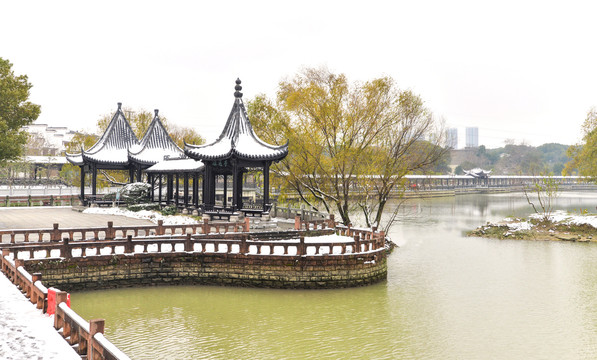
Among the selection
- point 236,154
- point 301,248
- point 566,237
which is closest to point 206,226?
point 301,248

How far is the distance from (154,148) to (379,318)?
104 feet

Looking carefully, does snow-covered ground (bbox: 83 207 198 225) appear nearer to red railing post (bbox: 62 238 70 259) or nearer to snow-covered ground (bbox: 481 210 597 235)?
red railing post (bbox: 62 238 70 259)

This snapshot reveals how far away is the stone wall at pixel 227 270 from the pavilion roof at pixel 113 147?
2384cm

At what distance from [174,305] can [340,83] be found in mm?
19711

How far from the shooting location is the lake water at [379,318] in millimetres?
14281

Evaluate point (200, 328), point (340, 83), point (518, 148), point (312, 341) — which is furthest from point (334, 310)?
point (518, 148)

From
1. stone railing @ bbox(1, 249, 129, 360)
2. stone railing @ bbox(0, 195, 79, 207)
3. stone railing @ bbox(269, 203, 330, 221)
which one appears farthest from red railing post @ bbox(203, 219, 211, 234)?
stone railing @ bbox(0, 195, 79, 207)

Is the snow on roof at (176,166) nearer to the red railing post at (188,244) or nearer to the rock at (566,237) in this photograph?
the red railing post at (188,244)

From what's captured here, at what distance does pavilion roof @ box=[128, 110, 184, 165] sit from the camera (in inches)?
1652

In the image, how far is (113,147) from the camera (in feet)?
147

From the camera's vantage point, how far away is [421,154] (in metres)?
34.4

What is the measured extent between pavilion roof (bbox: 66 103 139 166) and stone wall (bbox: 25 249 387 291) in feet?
78.2

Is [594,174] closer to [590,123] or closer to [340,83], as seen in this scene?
[590,123]

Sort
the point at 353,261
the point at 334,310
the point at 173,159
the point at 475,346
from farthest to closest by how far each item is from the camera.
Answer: the point at 173,159
the point at 353,261
the point at 334,310
the point at 475,346
